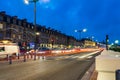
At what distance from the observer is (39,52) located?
4956 cm

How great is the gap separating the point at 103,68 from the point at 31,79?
9.75m

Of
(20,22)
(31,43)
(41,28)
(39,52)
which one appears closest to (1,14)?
(20,22)

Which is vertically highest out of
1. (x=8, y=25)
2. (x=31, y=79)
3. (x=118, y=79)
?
(x=8, y=25)

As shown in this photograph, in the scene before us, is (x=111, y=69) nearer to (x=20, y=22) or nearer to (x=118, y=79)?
(x=118, y=79)

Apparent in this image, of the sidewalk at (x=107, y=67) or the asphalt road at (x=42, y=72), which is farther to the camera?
the asphalt road at (x=42, y=72)

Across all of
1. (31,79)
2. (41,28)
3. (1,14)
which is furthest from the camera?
(41,28)

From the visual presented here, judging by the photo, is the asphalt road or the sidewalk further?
the asphalt road

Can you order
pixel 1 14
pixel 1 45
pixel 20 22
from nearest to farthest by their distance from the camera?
1. pixel 1 45
2. pixel 1 14
3. pixel 20 22

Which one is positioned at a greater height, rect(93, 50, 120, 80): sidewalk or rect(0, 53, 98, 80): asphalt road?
rect(93, 50, 120, 80): sidewalk

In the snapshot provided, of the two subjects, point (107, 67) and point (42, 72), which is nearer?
point (107, 67)

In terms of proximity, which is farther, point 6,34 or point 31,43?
point 31,43

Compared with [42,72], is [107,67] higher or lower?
higher

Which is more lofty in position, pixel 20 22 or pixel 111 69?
pixel 20 22

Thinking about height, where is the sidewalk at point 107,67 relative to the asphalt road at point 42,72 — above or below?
above
